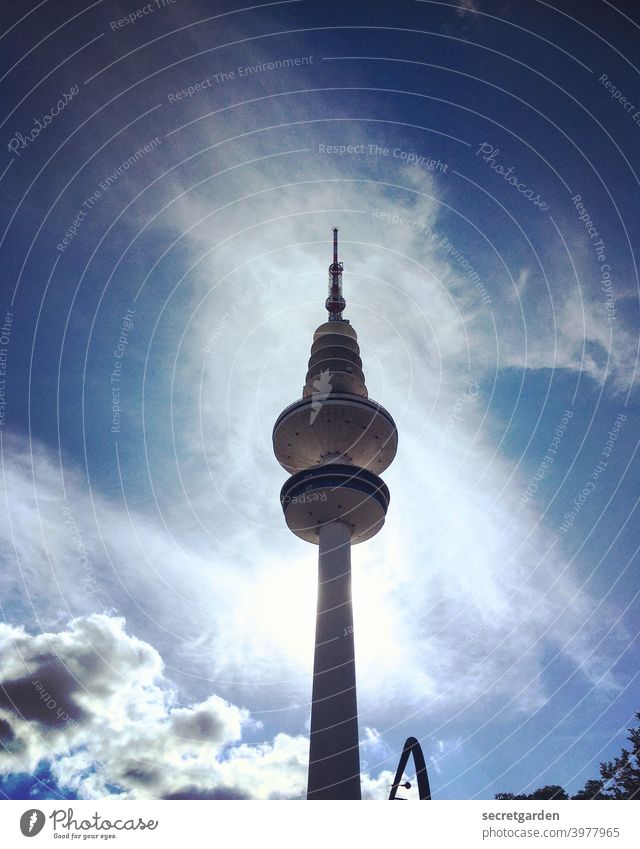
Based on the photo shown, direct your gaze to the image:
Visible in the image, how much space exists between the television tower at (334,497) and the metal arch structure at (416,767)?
893 cm

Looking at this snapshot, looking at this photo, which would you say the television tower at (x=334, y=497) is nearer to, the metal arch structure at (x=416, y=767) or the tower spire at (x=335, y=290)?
the tower spire at (x=335, y=290)

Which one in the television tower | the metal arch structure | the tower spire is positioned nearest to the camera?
the metal arch structure

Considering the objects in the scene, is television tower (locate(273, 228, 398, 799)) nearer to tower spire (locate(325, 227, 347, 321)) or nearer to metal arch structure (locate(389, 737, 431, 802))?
tower spire (locate(325, 227, 347, 321))

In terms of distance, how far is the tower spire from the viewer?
84.9 metres

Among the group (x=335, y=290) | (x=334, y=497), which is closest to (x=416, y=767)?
(x=334, y=497)

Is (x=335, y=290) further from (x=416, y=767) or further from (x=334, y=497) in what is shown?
(x=416, y=767)

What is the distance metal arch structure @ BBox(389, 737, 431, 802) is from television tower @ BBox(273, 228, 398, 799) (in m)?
8.93

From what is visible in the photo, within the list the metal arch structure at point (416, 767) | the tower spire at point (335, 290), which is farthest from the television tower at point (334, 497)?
the metal arch structure at point (416, 767)

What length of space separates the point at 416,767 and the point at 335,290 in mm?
65267

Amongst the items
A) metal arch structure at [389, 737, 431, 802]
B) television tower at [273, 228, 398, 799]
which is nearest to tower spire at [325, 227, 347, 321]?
television tower at [273, 228, 398, 799]

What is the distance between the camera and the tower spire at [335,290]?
8488 cm

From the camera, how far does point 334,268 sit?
87.8 meters
